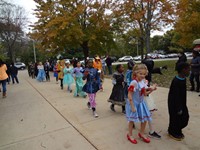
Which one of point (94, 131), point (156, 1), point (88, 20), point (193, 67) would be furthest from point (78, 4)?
point (94, 131)

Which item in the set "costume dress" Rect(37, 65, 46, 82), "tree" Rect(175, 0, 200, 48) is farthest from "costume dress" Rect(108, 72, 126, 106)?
"tree" Rect(175, 0, 200, 48)

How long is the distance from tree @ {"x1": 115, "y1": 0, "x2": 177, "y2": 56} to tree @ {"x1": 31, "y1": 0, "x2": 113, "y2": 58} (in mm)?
2339

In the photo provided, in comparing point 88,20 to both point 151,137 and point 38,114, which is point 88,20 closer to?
point 38,114

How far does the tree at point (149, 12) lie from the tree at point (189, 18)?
2.07ft

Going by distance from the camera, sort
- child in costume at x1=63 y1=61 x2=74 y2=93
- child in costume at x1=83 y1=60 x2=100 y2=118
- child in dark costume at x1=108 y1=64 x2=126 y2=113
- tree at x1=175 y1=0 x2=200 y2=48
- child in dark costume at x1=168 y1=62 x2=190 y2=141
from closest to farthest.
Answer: child in dark costume at x1=168 y1=62 x2=190 y2=141, child in dark costume at x1=108 y1=64 x2=126 y2=113, child in costume at x1=83 y1=60 x2=100 y2=118, child in costume at x1=63 y1=61 x2=74 y2=93, tree at x1=175 y1=0 x2=200 y2=48

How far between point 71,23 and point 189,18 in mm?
10331

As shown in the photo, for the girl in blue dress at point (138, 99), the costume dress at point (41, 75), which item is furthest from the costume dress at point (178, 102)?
the costume dress at point (41, 75)

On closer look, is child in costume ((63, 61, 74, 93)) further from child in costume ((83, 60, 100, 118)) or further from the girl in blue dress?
the girl in blue dress

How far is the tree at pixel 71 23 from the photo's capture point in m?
18.5

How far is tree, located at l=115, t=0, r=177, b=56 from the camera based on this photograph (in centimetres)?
1572

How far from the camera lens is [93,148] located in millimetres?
3613

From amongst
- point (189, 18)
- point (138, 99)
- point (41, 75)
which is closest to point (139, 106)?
point (138, 99)

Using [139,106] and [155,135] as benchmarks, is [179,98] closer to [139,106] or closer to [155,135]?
[139,106]

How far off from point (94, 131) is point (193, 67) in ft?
16.0
